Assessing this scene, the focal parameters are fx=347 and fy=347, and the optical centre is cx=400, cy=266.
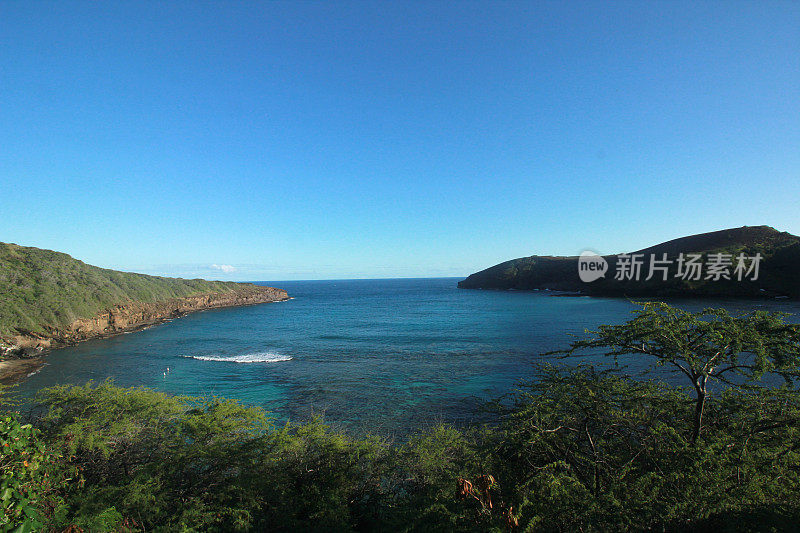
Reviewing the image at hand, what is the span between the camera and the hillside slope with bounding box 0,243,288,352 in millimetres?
41281

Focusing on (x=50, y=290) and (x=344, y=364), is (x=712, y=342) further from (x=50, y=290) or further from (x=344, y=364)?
(x=50, y=290)

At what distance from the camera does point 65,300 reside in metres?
49.2

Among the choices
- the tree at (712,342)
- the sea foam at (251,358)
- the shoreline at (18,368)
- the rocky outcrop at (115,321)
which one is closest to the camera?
the tree at (712,342)

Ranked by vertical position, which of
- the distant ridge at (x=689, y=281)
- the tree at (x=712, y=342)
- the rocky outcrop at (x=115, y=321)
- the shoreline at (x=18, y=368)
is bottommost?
the shoreline at (x=18, y=368)

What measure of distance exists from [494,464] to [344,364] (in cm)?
2531

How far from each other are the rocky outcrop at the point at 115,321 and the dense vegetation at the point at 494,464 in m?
38.8

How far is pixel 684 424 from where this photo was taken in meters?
9.08

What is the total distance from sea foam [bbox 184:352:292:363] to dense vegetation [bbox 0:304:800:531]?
23301 millimetres

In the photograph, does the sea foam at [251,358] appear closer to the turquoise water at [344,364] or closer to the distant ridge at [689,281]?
the turquoise water at [344,364]

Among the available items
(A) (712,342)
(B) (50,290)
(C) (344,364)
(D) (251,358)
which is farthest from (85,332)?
(A) (712,342)

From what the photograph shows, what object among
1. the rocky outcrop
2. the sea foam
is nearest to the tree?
the sea foam

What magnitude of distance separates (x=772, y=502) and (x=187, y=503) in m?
12.1

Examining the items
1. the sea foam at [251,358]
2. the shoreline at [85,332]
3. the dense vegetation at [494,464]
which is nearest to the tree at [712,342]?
the dense vegetation at [494,464]

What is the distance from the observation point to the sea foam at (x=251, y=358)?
35531 mm
